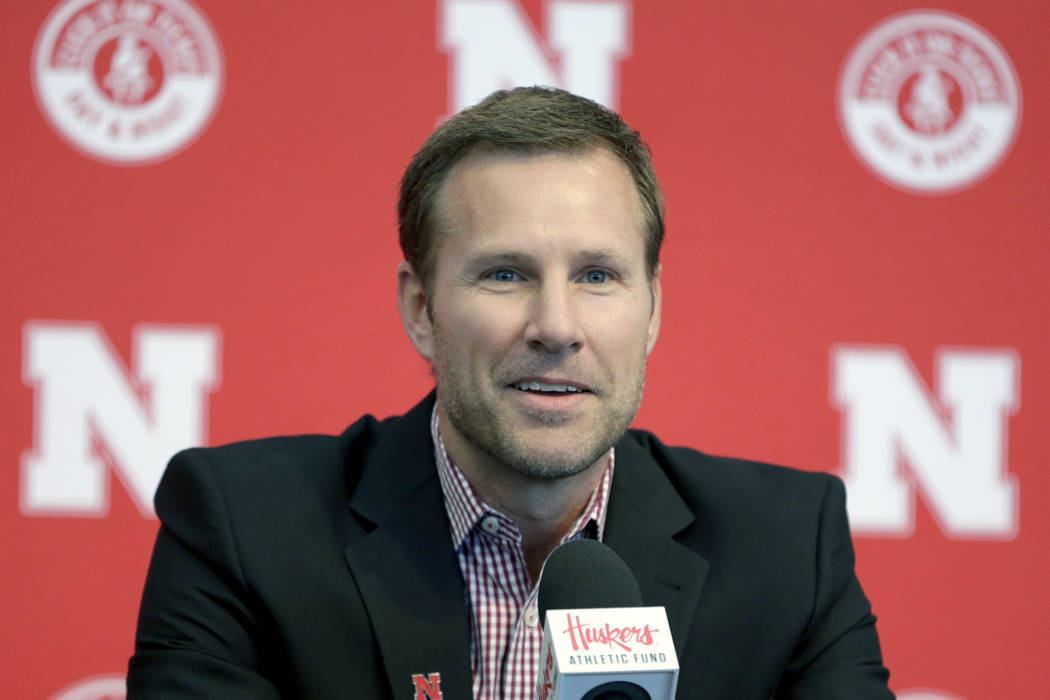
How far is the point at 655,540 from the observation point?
6.83 feet

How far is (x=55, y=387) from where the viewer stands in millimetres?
2906

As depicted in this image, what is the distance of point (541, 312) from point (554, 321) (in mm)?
38

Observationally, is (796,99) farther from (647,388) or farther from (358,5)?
(358,5)

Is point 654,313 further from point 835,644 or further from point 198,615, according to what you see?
point 198,615

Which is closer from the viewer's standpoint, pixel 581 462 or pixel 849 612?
pixel 581 462

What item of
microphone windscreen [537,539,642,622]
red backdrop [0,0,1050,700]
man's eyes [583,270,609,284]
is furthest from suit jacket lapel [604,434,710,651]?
red backdrop [0,0,1050,700]

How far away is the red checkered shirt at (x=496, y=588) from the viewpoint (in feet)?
6.40

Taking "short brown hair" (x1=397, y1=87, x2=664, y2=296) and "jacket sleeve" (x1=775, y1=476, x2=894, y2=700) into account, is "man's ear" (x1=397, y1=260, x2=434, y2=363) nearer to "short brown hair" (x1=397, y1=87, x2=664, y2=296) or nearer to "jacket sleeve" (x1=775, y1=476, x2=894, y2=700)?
"short brown hair" (x1=397, y1=87, x2=664, y2=296)

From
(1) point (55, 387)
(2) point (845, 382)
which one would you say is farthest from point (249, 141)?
(2) point (845, 382)

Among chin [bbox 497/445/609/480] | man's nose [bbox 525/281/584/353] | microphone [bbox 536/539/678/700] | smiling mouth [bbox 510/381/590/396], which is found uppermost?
man's nose [bbox 525/281/584/353]

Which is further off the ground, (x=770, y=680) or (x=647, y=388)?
(x=647, y=388)

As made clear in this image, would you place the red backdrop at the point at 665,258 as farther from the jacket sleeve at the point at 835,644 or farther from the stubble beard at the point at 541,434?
the stubble beard at the point at 541,434

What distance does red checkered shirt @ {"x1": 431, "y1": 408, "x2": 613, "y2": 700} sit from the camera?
1.95m

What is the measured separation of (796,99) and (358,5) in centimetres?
120
